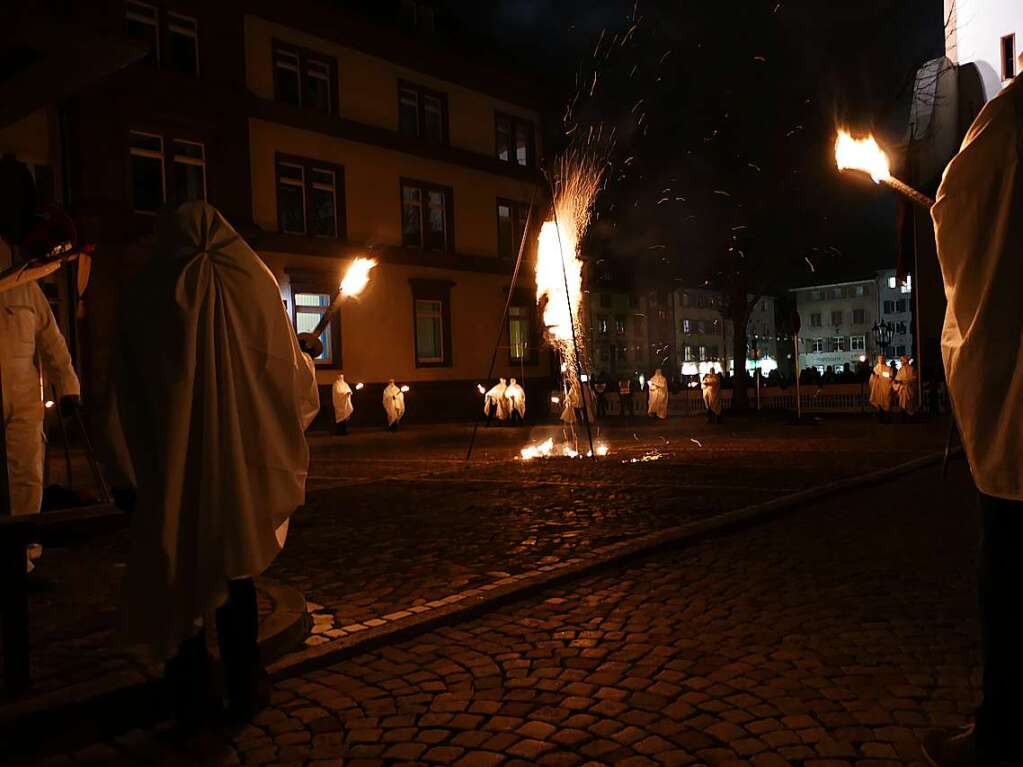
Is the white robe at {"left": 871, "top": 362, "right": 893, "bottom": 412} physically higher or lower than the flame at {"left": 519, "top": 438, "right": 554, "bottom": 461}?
higher

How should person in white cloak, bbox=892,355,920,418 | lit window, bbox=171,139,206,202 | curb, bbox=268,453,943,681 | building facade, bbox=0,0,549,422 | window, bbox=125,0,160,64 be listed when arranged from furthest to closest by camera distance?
person in white cloak, bbox=892,355,920,418, lit window, bbox=171,139,206,202, window, bbox=125,0,160,64, building facade, bbox=0,0,549,422, curb, bbox=268,453,943,681

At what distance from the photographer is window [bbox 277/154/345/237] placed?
26.8 metres

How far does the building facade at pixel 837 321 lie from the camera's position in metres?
110

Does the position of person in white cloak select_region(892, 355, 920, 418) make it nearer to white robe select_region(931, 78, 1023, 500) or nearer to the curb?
the curb

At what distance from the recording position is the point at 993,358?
8.33 ft

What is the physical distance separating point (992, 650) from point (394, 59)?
1211 inches

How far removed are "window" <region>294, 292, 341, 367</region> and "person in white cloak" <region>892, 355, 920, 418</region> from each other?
17.7 m

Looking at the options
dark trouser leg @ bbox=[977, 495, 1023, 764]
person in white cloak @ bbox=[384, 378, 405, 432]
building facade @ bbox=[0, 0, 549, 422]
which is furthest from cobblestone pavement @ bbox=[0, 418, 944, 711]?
building facade @ bbox=[0, 0, 549, 422]

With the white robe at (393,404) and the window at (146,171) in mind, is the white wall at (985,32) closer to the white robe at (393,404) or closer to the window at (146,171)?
the white robe at (393,404)

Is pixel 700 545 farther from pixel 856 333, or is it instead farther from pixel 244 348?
pixel 856 333

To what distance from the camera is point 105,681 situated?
380cm

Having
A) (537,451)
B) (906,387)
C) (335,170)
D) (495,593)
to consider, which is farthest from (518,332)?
(495,593)

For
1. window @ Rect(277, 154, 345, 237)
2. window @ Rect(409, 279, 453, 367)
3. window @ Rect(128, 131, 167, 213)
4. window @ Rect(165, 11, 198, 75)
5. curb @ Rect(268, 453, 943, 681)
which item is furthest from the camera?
window @ Rect(409, 279, 453, 367)

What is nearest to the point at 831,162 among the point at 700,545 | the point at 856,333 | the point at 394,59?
the point at 394,59
